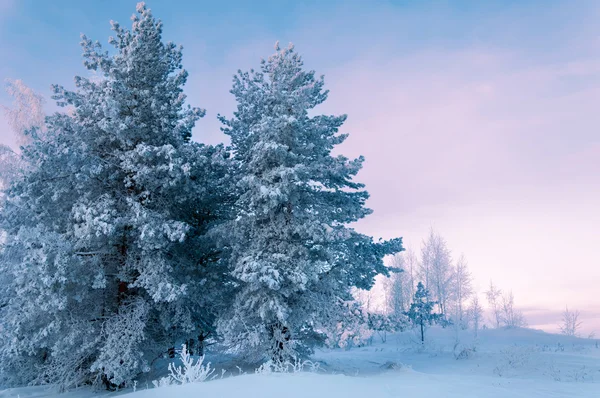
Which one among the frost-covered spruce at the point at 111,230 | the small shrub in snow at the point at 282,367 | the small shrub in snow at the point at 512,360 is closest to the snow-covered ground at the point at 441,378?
the small shrub in snow at the point at 512,360

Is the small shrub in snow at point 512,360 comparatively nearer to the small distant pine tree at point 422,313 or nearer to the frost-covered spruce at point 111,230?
the frost-covered spruce at point 111,230

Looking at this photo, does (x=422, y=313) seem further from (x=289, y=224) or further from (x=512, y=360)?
(x=289, y=224)

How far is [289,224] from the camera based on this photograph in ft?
46.0

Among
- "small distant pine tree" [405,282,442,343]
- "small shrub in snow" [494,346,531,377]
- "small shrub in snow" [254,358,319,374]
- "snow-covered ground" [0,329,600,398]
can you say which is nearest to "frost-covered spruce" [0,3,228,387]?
"snow-covered ground" [0,329,600,398]

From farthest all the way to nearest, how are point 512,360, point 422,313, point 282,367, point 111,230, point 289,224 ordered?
point 422,313 → point 512,360 → point 289,224 → point 111,230 → point 282,367

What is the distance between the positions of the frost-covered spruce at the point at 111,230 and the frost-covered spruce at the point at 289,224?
167 centimetres

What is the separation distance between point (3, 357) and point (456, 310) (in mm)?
47103

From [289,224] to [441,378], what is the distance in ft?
21.6

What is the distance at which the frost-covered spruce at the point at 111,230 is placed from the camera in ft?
39.0

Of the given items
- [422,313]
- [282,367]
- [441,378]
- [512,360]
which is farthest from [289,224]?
[422,313]

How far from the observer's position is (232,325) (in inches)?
508

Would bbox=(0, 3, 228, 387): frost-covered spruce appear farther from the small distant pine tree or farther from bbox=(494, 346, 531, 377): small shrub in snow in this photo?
the small distant pine tree

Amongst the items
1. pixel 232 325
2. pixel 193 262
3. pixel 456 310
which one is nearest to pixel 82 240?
pixel 193 262

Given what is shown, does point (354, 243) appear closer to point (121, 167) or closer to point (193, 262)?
point (193, 262)
